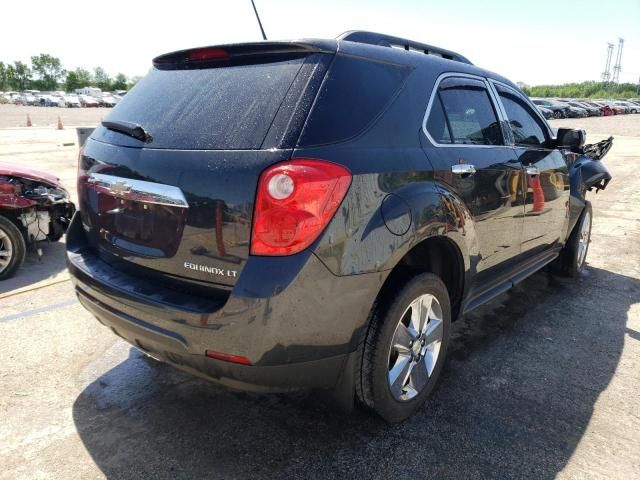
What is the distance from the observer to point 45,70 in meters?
116

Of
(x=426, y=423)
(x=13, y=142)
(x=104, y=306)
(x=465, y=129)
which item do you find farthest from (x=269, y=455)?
(x=13, y=142)

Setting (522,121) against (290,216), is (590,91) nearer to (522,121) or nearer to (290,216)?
(522,121)

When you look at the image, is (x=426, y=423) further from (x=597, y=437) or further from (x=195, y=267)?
(x=195, y=267)

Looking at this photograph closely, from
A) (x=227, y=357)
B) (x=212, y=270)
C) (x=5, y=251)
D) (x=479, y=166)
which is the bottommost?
(x=5, y=251)

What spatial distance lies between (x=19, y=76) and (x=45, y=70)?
5.80 m

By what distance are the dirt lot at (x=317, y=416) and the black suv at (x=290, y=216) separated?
0.98 ft

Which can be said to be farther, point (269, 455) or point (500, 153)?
point (500, 153)

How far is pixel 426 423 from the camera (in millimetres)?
2686

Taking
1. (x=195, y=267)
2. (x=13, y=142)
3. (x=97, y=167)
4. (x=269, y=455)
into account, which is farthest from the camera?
(x=13, y=142)

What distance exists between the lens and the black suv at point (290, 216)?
6.54ft

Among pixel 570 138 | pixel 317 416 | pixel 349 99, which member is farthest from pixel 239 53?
pixel 570 138

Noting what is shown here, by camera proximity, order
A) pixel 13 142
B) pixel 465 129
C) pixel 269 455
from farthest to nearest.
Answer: pixel 13 142 < pixel 465 129 < pixel 269 455

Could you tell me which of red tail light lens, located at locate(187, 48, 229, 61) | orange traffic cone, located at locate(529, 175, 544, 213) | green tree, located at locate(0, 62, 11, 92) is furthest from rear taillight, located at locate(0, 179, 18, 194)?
green tree, located at locate(0, 62, 11, 92)

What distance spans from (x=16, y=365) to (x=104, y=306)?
1223 millimetres
